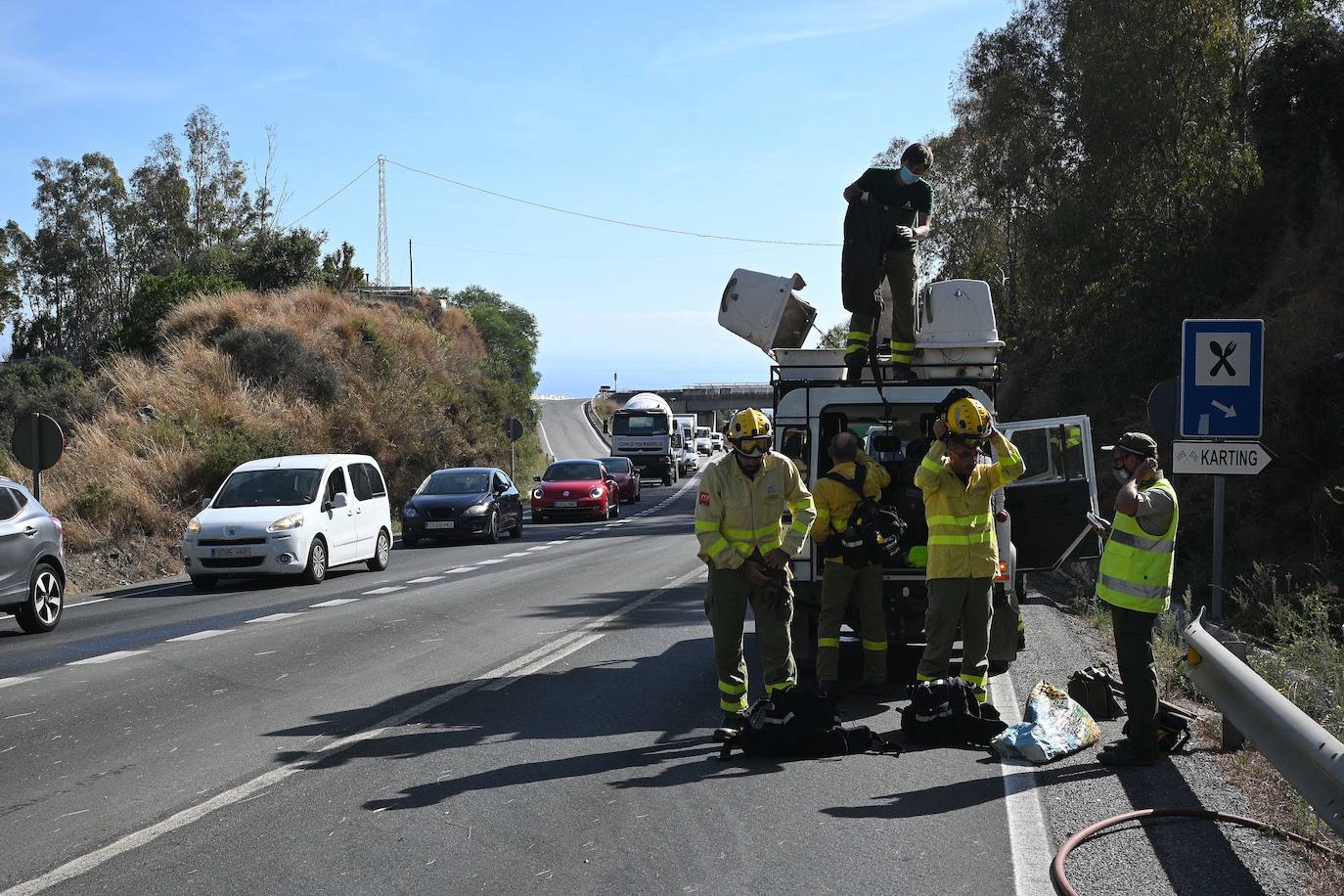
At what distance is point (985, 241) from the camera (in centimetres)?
5434

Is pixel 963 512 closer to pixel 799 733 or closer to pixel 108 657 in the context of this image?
pixel 799 733

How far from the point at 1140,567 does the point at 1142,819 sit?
63.0 inches

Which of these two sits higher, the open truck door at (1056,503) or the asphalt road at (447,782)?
the open truck door at (1056,503)

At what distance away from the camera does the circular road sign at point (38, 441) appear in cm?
1964

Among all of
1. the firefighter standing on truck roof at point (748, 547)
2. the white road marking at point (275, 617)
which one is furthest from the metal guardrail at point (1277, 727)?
the white road marking at point (275, 617)

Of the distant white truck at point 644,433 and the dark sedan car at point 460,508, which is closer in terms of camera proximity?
the dark sedan car at point 460,508

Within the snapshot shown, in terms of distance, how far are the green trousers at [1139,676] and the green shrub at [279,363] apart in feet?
115

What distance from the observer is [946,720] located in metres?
7.68

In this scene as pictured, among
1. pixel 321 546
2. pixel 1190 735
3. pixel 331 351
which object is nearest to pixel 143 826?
pixel 1190 735

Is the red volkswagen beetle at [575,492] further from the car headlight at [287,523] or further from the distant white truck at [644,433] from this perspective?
the distant white truck at [644,433]

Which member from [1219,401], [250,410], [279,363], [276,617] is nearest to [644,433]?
[279,363]

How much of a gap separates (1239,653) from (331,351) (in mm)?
39038

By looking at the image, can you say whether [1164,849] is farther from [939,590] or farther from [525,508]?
[525,508]

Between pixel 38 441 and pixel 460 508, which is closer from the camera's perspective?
pixel 38 441
